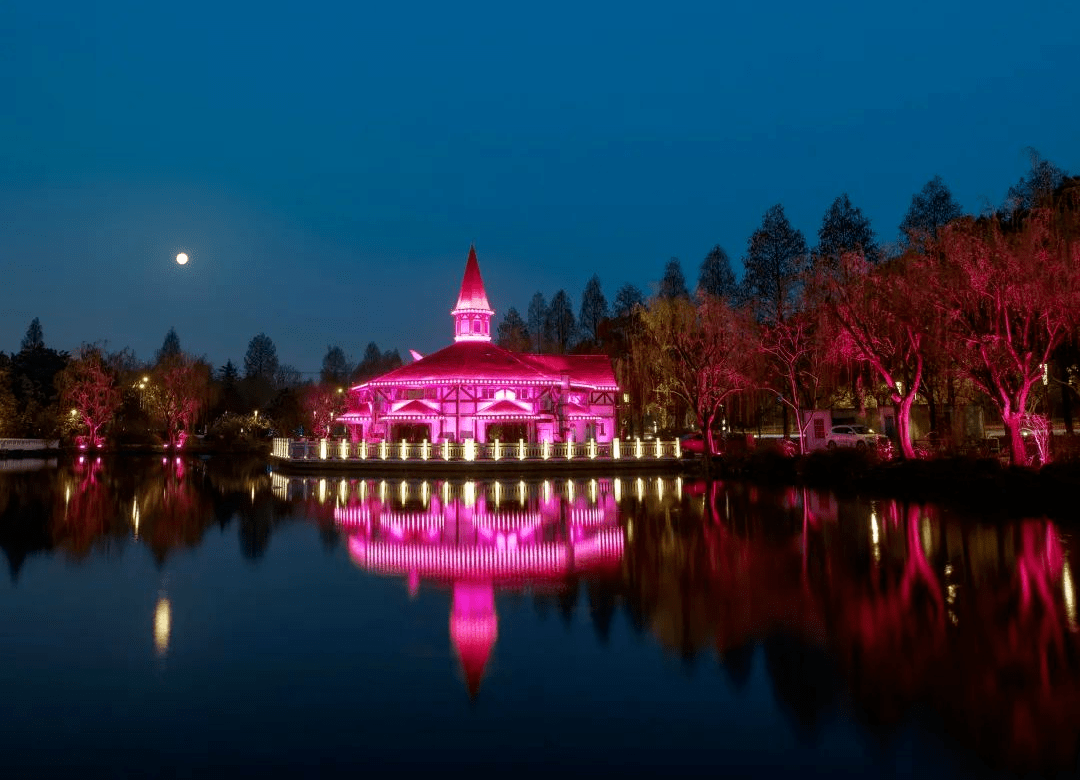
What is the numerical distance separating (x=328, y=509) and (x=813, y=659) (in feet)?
54.1

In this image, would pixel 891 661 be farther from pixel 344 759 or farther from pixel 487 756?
pixel 344 759

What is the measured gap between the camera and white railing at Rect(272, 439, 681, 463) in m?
36.5

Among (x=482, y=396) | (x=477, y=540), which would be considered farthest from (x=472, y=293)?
(x=477, y=540)

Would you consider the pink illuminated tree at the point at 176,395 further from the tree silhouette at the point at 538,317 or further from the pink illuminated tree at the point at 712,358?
the pink illuminated tree at the point at 712,358

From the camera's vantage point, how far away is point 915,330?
2448 centimetres

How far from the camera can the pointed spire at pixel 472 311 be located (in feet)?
163

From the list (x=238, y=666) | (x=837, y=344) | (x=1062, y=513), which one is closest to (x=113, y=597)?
(x=238, y=666)

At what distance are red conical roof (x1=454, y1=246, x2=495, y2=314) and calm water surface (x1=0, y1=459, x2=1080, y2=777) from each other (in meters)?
33.9

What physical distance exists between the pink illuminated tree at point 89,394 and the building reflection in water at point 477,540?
4548 cm

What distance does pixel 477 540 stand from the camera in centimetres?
1559

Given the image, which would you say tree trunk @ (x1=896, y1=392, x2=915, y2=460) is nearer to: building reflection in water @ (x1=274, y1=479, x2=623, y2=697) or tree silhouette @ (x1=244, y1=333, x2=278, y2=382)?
building reflection in water @ (x1=274, y1=479, x2=623, y2=697)

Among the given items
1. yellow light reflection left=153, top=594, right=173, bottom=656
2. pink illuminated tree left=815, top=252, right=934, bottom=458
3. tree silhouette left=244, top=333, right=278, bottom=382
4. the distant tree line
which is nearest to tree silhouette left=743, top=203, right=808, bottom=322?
the distant tree line

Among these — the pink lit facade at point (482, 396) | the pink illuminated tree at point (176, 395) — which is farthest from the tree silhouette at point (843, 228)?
the pink illuminated tree at point (176, 395)

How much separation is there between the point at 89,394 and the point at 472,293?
3523cm
